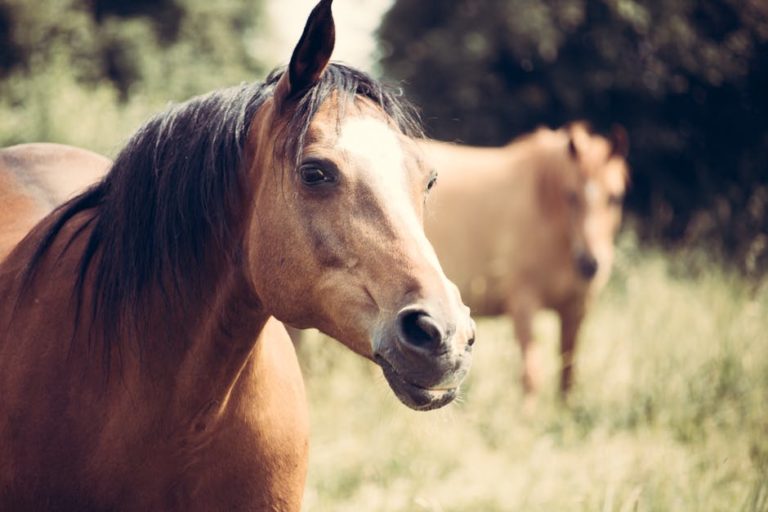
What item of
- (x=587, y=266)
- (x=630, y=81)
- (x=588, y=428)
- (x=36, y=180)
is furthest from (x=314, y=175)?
(x=630, y=81)

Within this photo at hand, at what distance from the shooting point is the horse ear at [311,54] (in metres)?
1.75

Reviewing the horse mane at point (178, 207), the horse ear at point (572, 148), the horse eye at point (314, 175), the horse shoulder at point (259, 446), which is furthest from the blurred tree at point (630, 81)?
the horse eye at point (314, 175)

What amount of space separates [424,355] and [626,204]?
37.9 feet

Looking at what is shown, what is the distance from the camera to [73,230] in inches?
84.0

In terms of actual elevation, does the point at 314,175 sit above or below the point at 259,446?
above

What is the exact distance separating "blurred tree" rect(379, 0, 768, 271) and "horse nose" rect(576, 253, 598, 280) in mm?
5925

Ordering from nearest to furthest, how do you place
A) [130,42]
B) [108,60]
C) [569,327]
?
[569,327] → [130,42] → [108,60]

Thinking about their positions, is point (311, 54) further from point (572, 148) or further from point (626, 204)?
point (626, 204)

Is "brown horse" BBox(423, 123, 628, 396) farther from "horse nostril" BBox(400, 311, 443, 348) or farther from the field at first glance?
"horse nostril" BBox(400, 311, 443, 348)

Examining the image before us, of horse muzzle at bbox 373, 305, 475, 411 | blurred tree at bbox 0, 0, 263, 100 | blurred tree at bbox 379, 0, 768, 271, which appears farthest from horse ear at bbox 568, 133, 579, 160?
blurred tree at bbox 379, 0, 768, 271

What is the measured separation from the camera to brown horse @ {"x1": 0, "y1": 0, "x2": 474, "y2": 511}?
5.67 feet

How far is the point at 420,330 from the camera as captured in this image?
1.56 meters

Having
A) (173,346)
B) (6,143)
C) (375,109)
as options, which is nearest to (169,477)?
(173,346)

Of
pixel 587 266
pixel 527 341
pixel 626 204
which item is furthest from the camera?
pixel 626 204
